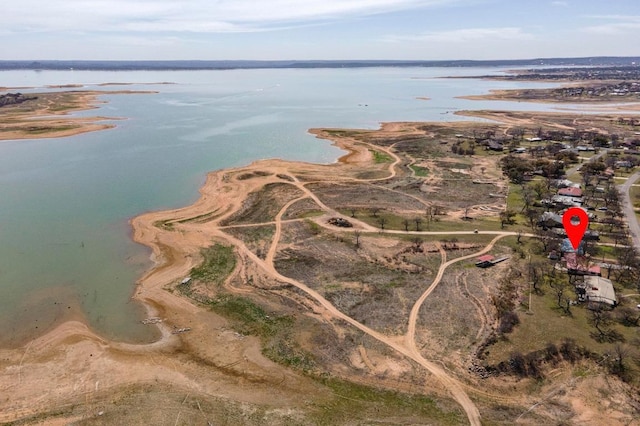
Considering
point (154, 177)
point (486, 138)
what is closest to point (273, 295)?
point (154, 177)

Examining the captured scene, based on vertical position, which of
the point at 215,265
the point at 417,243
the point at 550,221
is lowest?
the point at 215,265

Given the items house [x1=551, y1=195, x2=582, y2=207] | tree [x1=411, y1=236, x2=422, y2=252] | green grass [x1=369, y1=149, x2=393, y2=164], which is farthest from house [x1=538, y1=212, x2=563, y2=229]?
green grass [x1=369, y1=149, x2=393, y2=164]

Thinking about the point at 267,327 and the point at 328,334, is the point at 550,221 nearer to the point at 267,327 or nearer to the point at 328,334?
the point at 328,334

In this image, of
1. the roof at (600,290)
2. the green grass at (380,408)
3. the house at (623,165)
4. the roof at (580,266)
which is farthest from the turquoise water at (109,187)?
the house at (623,165)

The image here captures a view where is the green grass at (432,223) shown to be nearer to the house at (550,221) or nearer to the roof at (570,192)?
the house at (550,221)

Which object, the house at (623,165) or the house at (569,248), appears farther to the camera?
the house at (623,165)

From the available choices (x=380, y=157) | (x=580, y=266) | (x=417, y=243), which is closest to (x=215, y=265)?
(x=417, y=243)

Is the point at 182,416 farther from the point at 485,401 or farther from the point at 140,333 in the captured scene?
the point at 485,401
